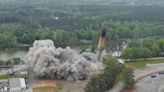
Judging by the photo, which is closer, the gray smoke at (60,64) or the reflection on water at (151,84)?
the reflection on water at (151,84)

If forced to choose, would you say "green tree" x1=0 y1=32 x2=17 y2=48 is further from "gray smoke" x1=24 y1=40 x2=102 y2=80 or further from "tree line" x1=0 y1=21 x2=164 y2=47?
"gray smoke" x1=24 y1=40 x2=102 y2=80

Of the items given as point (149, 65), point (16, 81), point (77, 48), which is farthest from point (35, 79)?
point (77, 48)

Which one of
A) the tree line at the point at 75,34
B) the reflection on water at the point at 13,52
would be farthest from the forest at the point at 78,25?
the reflection on water at the point at 13,52

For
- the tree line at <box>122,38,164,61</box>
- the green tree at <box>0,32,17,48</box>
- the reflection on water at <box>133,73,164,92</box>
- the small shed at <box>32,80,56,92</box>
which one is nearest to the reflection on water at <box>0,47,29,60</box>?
the green tree at <box>0,32,17,48</box>

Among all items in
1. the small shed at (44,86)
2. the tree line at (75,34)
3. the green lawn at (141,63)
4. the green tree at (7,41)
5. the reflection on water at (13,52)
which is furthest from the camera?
the tree line at (75,34)

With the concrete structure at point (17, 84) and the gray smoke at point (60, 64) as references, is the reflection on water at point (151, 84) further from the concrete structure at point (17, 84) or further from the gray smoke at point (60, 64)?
the concrete structure at point (17, 84)

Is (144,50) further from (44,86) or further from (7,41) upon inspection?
(7,41)

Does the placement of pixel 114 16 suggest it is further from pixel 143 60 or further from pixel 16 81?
pixel 16 81
